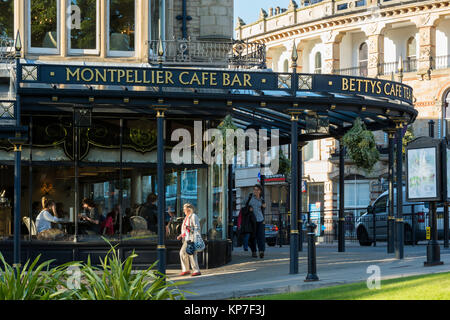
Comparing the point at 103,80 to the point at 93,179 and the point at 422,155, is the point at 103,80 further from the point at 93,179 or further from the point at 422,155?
the point at 422,155

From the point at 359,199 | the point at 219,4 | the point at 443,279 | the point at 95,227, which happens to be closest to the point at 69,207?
→ the point at 95,227

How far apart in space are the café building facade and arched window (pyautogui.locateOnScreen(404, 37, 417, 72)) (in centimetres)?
3525

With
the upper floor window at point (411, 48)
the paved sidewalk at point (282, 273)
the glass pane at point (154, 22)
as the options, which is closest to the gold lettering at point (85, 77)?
the paved sidewalk at point (282, 273)

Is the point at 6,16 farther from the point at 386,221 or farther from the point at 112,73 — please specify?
the point at 386,221

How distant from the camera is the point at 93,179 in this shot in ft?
65.4

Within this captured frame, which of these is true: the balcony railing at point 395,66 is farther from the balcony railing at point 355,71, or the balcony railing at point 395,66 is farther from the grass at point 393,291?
the grass at point 393,291

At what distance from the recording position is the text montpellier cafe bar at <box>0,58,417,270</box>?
17.9 m

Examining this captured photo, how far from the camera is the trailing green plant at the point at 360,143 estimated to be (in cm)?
1941

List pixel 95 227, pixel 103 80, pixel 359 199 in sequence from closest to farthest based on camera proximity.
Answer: pixel 103 80 → pixel 95 227 → pixel 359 199

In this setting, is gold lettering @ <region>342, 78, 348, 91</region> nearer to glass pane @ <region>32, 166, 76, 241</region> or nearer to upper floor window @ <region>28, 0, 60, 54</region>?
glass pane @ <region>32, 166, 76, 241</region>

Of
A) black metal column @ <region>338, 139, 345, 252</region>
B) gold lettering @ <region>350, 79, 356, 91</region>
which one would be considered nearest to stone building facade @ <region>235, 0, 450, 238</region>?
black metal column @ <region>338, 139, 345, 252</region>

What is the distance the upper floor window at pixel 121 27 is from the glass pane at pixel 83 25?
0.37 metres
